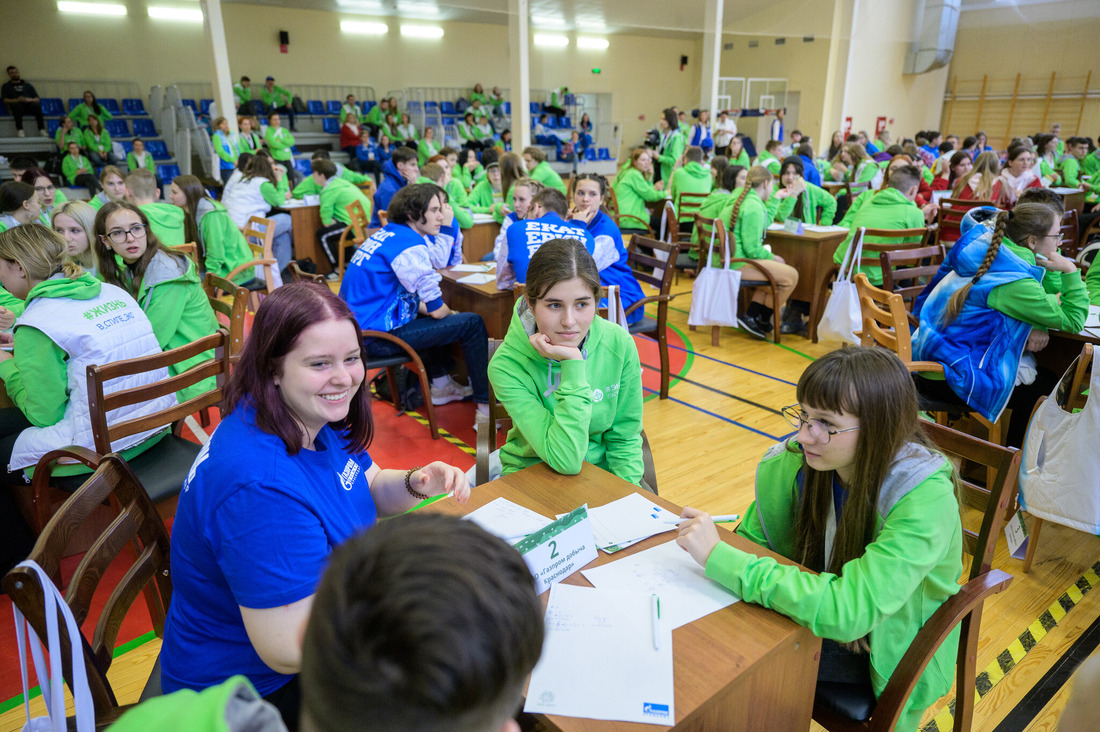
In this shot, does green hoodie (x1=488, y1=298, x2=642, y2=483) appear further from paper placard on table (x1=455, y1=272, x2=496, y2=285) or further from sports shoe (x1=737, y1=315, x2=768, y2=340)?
sports shoe (x1=737, y1=315, x2=768, y2=340)

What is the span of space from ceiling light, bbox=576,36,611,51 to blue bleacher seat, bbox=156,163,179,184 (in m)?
10.5

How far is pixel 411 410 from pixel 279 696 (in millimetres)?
2749

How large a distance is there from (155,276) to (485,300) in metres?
1.67

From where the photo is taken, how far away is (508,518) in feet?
4.86

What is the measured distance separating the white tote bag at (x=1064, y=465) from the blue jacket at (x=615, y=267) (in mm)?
2137

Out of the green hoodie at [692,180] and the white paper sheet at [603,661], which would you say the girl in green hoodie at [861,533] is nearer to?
the white paper sheet at [603,661]

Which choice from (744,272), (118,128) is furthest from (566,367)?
(118,128)

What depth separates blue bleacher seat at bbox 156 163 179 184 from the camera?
11.7 m

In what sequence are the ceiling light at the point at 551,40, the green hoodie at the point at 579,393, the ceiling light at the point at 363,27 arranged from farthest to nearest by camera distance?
the ceiling light at the point at 551,40 → the ceiling light at the point at 363,27 → the green hoodie at the point at 579,393

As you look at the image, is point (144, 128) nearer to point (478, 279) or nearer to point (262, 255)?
point (262, 255)

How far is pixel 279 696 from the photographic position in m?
1.22

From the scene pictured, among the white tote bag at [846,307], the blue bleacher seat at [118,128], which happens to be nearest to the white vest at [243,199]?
the white tote bag at [846,307]

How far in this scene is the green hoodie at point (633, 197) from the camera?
6844 mm

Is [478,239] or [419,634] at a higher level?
[419,634]
